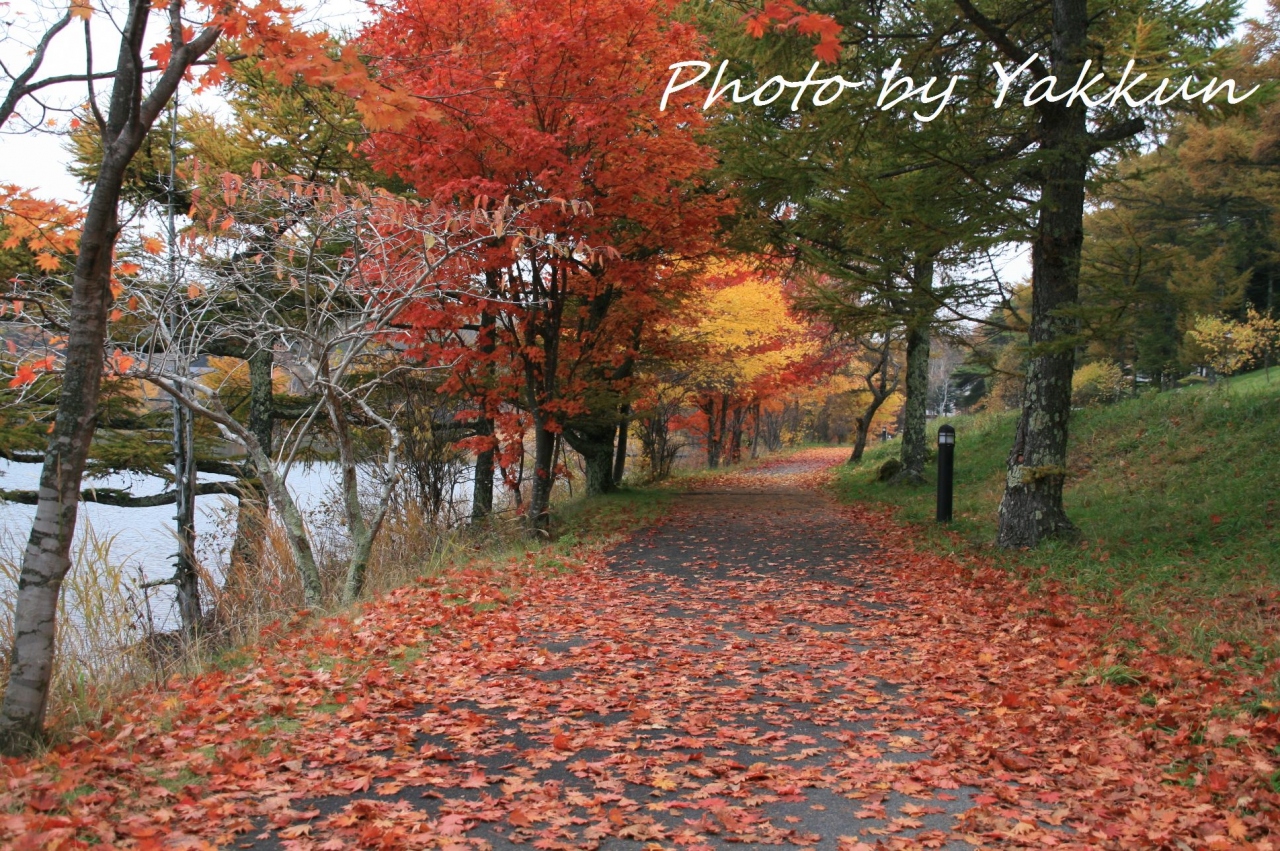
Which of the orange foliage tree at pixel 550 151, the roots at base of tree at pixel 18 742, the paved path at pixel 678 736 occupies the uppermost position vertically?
the orange foliage tree at pixel 550 151

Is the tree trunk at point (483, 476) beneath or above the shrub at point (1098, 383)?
beneath

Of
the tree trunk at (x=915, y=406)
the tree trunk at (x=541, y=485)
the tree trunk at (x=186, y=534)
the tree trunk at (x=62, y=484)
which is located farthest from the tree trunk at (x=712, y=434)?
the tree trunk at (x=62, y=484)

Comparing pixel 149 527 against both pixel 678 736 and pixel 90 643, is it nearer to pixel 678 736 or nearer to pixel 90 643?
pixel 90 643

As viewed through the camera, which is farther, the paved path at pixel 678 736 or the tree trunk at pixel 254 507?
the tree trunk at pixel 254 507

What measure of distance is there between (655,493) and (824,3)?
1060cm

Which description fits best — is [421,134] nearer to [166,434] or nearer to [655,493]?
[166,434]

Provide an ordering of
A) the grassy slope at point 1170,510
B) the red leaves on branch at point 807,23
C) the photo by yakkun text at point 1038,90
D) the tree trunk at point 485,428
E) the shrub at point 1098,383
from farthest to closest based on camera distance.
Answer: the shrub at point 1098,383 → the tree trunk at point 485,428 → the photo by yakkun text at point 1038,90 → the grassy slope at point 1170,510 → the red leaves on branch at point 807,23

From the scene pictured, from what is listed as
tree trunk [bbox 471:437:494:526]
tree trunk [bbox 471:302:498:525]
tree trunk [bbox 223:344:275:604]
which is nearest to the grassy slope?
tree trunk [bbox 471:302:498:525]

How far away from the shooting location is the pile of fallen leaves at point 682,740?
10.8ft

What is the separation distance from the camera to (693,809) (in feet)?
11.7

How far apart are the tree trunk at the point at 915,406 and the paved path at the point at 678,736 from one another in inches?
329

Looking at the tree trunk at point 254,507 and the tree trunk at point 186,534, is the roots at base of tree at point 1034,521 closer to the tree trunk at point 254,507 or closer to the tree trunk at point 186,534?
the tree trunk at point 254,507

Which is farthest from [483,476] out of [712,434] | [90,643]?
[712,434]

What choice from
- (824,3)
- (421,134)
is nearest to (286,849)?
(421,134)
